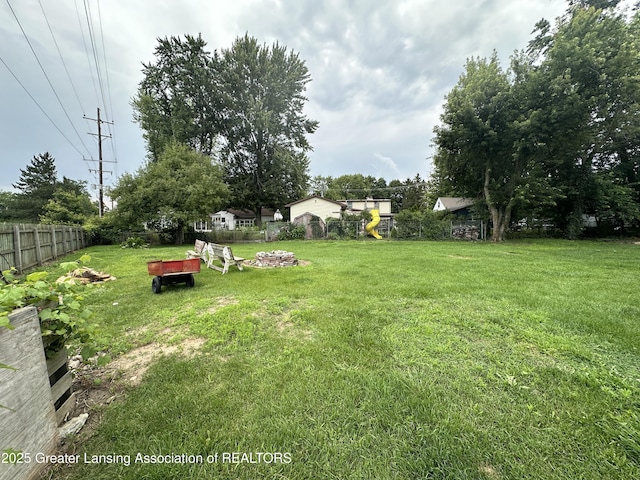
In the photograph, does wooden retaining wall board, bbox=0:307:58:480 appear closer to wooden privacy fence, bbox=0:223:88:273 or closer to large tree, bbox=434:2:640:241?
wooden privacy fence, bbox=0:223:88:273

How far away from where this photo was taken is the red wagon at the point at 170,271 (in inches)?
193

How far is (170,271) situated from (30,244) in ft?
24.6

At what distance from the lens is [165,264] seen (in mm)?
4996

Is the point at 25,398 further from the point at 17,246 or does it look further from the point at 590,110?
the point at 590,110

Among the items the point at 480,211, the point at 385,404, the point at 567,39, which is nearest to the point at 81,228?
the point at 385,404

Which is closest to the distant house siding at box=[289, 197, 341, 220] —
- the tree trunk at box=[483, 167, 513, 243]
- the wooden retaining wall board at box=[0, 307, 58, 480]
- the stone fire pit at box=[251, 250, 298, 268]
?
the tree trunk at box=[483, 167, 513, 243]

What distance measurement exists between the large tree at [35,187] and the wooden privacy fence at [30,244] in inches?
1234

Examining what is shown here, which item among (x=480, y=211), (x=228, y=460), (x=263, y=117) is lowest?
(x=228, y=460)

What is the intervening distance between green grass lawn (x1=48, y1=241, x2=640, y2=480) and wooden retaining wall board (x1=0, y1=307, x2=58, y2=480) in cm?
26

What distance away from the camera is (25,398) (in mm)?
1327

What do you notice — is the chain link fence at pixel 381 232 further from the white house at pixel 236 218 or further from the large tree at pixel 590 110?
the white house at pixel 236 218

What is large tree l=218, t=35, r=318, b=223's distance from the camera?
24031 mm

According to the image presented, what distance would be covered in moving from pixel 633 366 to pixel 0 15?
13847mm

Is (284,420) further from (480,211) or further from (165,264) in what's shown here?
(480,211)
